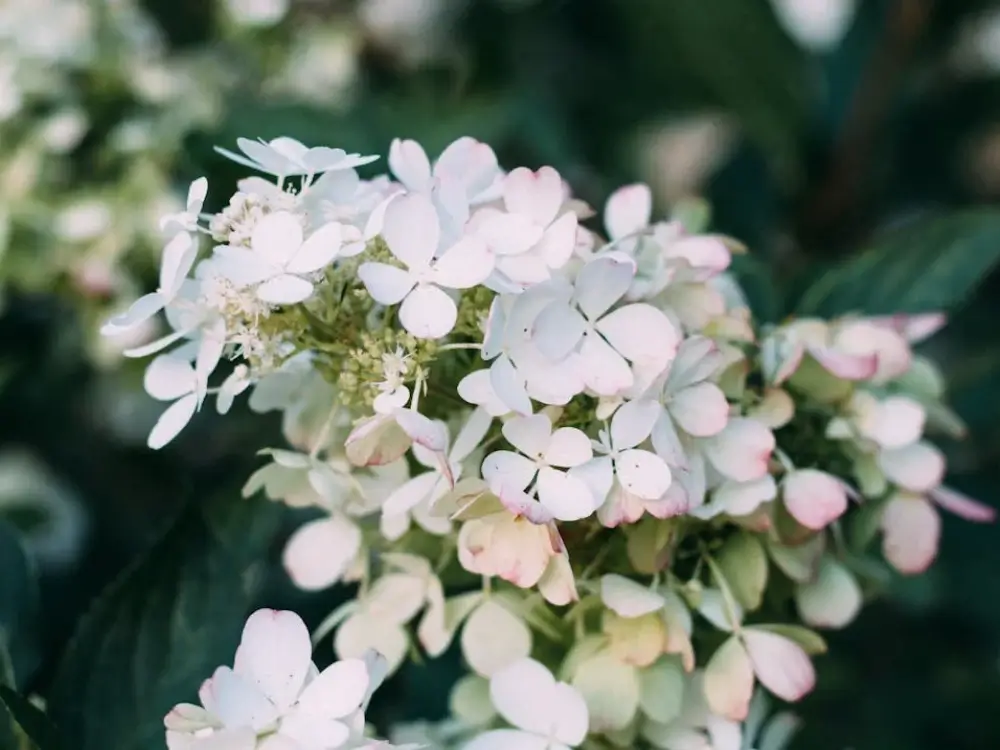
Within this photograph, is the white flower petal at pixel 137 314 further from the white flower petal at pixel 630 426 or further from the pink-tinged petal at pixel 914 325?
the pink-tinged petal at pixel 914 325

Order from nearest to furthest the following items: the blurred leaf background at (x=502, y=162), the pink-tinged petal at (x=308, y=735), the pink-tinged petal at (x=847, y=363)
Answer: the pink-tinged petal at (x=308, y=735) → the pink-tinged petal at (x=847, y=363) → the blurred leaf background at (x=502, y=162)

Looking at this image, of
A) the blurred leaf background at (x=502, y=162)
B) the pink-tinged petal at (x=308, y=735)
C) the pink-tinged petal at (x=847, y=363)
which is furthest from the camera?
the blurred leaf background at (x=502, y=162)

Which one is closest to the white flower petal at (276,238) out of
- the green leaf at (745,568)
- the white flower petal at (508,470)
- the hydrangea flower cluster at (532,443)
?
the hydrangea flower cluster at (532,443)

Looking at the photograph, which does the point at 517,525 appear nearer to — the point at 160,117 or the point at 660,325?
the point at 660,325

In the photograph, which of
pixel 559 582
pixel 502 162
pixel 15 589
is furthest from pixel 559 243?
pixel 502 162

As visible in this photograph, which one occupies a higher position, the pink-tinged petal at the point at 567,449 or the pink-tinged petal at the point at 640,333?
the pink-tinged petal at the point at 640,333

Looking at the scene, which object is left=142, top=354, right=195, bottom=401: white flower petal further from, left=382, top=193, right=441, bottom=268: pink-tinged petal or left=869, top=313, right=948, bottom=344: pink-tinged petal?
left=869, top=313, right=948, bottom=344: pink-tinged petal

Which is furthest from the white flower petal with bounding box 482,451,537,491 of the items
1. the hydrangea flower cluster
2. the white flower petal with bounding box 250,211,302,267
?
the white flower petal with bounding box 250,211,302,267

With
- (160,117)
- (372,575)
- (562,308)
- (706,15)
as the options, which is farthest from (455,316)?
(706,15)
